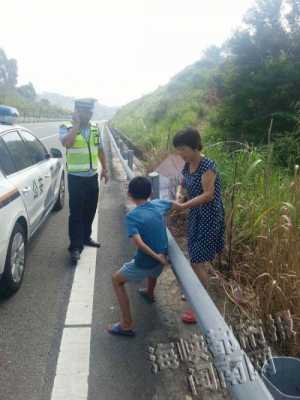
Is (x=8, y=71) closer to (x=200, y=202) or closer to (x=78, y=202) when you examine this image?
(x=78, y=202)

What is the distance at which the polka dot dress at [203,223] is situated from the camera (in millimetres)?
3424

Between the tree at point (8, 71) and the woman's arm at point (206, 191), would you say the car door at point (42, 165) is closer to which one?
the woman's arm at point (206, 191)

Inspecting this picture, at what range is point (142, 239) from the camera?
3.24 metres

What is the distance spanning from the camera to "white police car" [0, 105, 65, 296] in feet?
12.7

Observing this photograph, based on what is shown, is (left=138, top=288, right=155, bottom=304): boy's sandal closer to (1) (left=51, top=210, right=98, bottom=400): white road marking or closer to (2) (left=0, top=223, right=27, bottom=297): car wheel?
(1) (left=51, top=210, right=98, bottom=400): white road marking

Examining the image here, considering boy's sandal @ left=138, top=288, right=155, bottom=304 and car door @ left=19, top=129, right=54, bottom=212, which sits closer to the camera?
boy's sandal @ left=138, top=288, right=155, bottom=304

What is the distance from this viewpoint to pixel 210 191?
10.7ft

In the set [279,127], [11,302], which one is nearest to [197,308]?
[11,302]

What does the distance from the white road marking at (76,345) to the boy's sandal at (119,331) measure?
7.1 inches

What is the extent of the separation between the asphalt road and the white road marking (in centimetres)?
2

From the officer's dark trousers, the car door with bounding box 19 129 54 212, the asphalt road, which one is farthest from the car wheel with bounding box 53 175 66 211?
the officer's dark trousers

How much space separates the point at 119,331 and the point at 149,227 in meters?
0.88

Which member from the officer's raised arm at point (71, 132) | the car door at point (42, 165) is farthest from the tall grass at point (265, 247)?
the car door at point (42, 165)

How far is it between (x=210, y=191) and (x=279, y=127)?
636cm
